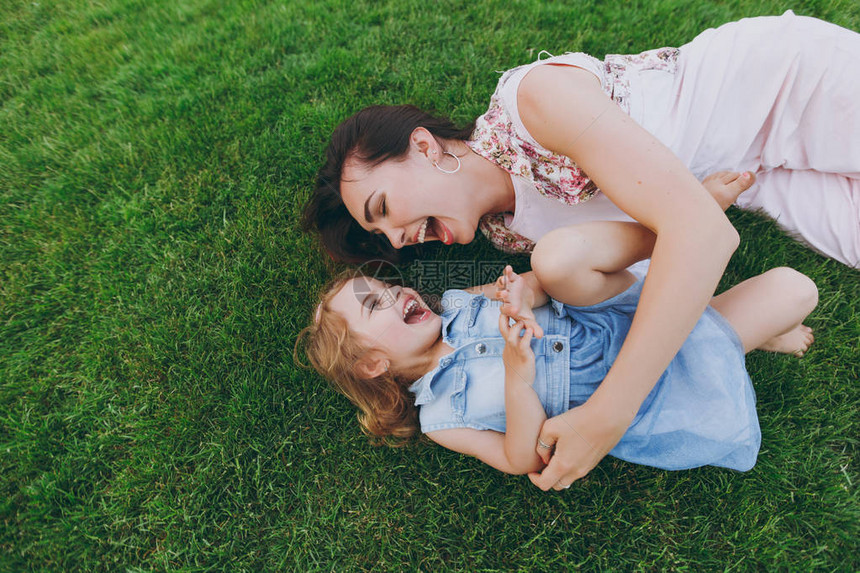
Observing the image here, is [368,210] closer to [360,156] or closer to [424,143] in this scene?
[360,156]

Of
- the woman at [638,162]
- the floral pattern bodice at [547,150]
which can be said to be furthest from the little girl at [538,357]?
the floral pattern bodice at [547,150]

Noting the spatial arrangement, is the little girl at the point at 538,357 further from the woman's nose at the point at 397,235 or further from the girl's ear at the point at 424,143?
the girl's ear at the point at 424,143

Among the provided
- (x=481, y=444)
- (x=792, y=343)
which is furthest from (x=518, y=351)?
(x=792, y=343)

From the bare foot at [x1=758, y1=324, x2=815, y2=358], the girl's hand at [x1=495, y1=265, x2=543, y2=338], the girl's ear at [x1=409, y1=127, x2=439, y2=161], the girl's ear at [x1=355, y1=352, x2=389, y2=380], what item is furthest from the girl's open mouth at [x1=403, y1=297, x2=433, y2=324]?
the bare foot at [x1=758, y1=324, x2=815, y2=358]

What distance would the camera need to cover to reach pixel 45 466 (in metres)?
2.21

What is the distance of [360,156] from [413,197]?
0.30 metres

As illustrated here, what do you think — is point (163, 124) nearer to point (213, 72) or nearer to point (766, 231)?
point (213, 72)

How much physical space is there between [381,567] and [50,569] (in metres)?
1.34

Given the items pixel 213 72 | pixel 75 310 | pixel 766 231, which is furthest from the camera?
pixel 213 72

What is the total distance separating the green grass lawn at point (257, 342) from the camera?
2010 millimetres

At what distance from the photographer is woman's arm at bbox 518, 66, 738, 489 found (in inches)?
61.8

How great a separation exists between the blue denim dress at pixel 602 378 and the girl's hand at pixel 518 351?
0.17 meters

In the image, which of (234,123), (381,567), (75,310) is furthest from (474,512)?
(234,123)

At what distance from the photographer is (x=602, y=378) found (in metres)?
1.98
